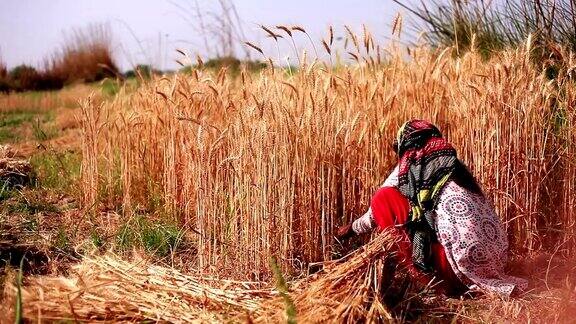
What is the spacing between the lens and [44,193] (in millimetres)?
4539

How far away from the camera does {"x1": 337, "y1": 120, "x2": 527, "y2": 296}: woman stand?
3.09 meters

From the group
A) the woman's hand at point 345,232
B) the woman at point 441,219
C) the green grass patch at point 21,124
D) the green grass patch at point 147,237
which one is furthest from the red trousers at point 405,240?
the green grass patch at point 21,124

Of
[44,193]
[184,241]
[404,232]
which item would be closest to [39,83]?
[44,193]

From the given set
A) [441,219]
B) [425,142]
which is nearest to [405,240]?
[441,219]

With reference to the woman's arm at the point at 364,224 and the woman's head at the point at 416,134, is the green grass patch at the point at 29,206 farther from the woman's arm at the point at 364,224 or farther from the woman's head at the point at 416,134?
the woman's head at the point at 416,134

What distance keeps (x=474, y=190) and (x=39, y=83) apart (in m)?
12.1

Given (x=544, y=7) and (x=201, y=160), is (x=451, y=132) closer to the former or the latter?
(x=544, y=7)

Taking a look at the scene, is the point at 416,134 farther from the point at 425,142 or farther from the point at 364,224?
the point at 364,224

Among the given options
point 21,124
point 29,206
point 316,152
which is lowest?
point 21,124

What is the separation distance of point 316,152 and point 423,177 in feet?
1.64

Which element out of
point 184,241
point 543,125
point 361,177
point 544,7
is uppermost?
point 544,7

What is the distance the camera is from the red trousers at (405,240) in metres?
3.12

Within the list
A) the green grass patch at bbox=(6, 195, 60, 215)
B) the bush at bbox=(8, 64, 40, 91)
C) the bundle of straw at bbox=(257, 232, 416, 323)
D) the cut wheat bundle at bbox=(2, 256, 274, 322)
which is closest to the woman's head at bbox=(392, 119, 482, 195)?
the bundle of straw at bbox=(257, 232, 416, 323)

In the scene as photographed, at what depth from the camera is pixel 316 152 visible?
314 cm
